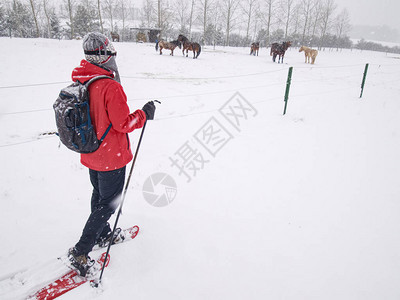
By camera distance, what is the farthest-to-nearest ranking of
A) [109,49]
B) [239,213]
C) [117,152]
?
[239,213] < [117,152] < [109,49]

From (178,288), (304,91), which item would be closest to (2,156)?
(178,288)

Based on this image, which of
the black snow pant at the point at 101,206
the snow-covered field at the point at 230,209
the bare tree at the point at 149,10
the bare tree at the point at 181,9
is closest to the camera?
→ the black snow pant at the point at 101,206

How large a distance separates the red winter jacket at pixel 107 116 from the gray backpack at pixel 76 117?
5 cm

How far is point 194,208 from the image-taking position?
10.0 feet

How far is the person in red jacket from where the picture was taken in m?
1.65

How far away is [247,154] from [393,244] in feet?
8.25

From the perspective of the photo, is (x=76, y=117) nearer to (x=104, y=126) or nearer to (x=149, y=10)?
(x=104, y=126)

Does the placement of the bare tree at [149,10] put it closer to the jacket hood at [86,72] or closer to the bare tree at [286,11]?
the bare tree at [286,11]

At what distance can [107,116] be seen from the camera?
1700 mm

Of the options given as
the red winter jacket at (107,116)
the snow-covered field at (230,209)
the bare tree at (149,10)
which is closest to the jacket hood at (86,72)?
the red winter jacket at (107,116)

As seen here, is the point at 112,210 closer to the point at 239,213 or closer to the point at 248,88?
the point at 239,213

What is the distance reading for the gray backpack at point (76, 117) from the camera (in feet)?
5.13

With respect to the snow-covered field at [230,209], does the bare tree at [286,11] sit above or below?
above

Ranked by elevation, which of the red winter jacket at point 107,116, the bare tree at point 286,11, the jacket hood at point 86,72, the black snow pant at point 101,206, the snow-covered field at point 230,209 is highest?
the bare tree at point 286,11
